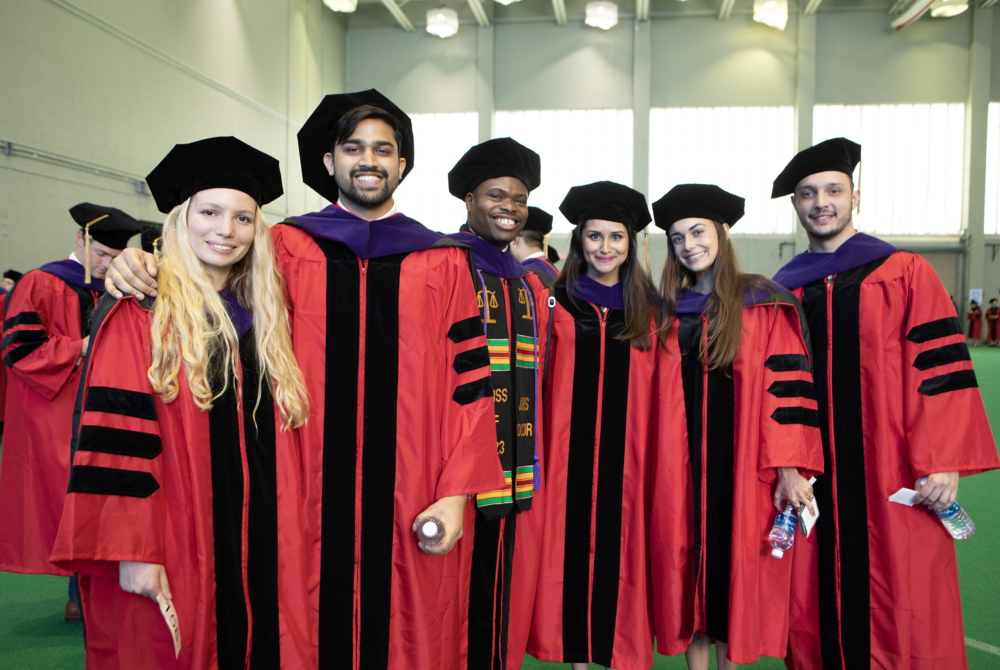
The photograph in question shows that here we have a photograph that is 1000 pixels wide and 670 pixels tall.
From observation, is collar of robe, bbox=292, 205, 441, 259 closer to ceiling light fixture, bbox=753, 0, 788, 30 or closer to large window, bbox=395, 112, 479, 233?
Answer: large window, bbox=395, 112, 479, 233

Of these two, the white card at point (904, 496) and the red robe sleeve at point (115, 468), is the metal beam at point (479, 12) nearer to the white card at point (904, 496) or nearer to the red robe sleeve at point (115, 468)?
the white card at point (904, 496)

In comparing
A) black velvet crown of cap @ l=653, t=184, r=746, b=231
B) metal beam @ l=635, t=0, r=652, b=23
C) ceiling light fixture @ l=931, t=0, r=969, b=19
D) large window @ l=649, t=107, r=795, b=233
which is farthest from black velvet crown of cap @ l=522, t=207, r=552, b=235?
ceiling light fixture @ l=931, t=0, r=969, b=19

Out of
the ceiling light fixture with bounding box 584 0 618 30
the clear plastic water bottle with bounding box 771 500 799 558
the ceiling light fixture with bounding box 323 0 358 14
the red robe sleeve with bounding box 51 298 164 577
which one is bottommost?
the clear plastic water bottle with bounding box 771 500 799 558

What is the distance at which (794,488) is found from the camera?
220 centimetres

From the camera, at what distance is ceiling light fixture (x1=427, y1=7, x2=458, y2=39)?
1430 cm

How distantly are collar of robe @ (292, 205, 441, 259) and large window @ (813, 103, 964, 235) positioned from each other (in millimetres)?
15370

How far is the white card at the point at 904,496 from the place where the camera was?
2137 millimetres

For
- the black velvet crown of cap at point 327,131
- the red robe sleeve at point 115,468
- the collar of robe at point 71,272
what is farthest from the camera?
the collar of robe at point 71,272

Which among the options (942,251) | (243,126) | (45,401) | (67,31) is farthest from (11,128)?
(942,251)

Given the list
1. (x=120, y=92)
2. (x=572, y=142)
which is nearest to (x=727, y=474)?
(x=120, y=92)

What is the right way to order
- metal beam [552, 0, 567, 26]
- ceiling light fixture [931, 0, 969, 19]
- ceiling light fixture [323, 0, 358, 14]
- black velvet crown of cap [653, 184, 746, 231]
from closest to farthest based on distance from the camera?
black velvet crown of cap [653, 184, 746, 231], ceiling light fixture [323, 0, 358, 14], ceiling light fixture [931, 0, 969, 19], metal beam [552, 0, 567, 26]

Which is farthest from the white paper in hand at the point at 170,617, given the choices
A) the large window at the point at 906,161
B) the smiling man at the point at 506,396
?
the large window at the point at 906,161

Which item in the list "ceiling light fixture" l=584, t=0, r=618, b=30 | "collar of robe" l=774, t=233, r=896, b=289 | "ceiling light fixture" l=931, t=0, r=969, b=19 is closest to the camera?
"collar of robe" l=774, t=233, r=896, b=289

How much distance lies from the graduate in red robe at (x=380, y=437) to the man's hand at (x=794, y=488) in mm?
1098
